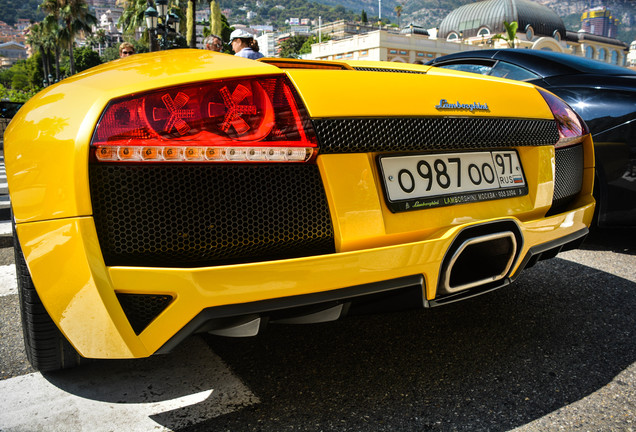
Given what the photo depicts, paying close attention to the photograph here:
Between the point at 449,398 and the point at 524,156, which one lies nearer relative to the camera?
the point at 449,398

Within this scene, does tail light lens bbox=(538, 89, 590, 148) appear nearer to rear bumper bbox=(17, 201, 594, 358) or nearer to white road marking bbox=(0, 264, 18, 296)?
rear bumper bbox=(17, 201, 594, 358)

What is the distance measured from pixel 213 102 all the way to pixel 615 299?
2246mm

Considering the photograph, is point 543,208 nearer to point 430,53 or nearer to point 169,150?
point 169,150

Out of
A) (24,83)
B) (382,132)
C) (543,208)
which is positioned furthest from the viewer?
(24,83)

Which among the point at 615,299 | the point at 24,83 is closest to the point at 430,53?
the point at 24,83

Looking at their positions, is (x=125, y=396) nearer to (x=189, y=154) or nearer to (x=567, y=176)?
(x=189, y=154)

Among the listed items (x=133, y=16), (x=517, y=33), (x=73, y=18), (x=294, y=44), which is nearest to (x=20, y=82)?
(x=294, y=44)

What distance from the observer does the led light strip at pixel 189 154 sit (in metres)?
1.34

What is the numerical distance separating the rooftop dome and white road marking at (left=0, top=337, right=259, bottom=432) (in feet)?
388

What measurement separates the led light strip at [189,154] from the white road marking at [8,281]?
1975 mm

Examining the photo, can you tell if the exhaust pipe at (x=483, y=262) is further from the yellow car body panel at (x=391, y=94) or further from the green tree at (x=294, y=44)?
the green tree at (x=294, y=44)

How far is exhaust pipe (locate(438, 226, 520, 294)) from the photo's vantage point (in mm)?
1711

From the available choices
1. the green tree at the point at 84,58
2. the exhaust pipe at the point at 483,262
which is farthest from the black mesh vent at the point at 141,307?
the green tree at the point at 84,58

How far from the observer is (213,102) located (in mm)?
1407
